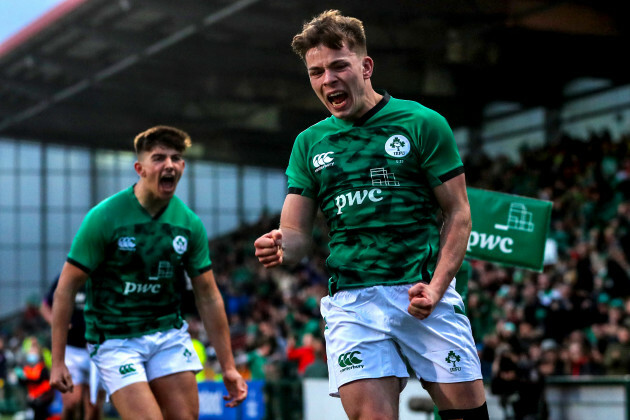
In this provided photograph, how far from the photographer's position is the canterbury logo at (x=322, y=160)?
4551mm

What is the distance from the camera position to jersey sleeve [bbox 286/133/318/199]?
470 cm

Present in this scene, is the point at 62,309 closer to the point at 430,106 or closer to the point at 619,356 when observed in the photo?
the point at 619,356

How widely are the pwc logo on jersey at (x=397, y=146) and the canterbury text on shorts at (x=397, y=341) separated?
1.90ft

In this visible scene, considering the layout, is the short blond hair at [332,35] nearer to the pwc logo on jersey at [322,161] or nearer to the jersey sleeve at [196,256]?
the pwc logo on jersey at [322,161]

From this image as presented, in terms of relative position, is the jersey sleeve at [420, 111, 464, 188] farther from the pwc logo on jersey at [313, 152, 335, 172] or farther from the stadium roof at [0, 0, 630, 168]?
the stadium roof at [0, 0, 630, 168]

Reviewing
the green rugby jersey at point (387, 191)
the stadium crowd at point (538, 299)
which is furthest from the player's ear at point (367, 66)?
the stadium crowd at point (538, 299)

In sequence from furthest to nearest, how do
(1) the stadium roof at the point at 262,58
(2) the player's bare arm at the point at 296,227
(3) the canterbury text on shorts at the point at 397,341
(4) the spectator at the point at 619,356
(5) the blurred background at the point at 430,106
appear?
(1) the stadium roof at the point at 262,58
(5) the blurred background at the point at 430,106
(4) the spectator at the point at 619,356
(2) the player's bare arm at the point at 296,227
(3) the canterbury text on shorts at the point at 397,341

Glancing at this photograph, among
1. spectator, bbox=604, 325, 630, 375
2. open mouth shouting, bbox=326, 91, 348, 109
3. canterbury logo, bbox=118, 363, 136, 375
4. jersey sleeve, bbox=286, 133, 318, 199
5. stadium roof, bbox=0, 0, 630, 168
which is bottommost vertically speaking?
spectator, bbox=604, 325, 630, 375

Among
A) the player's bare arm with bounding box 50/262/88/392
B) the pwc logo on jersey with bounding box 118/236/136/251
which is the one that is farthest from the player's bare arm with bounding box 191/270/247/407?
the player's bare arm with bounding box 50/262/88/392

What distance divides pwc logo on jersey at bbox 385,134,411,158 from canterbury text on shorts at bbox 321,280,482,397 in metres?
0.58

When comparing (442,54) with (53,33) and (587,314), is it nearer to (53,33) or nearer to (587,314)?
(53,33)

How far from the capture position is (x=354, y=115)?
179 inches

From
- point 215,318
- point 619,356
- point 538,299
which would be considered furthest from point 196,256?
point 538,299

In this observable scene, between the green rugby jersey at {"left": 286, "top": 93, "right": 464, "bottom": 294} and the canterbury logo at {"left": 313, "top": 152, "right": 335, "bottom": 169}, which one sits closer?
the green rugby jersey at {"left": 286, "top": 93, "right": 464, "bottom": 294}
